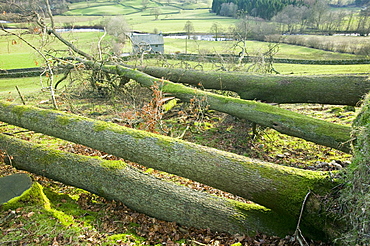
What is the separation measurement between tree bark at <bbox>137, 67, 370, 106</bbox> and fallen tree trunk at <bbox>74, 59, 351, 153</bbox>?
4.03 ft

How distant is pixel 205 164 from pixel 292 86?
183 inches

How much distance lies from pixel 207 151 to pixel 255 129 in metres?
3.49

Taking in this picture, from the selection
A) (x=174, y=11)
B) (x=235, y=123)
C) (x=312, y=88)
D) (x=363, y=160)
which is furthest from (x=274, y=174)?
(x=174, y=11)

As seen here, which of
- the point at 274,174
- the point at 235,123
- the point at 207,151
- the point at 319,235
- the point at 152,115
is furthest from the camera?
the point at 235,123

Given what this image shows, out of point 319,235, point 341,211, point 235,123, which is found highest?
point 341,211

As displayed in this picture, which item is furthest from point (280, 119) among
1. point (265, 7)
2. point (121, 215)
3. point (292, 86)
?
point (265, 7)

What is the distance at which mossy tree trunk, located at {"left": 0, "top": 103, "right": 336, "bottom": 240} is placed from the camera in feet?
11.8

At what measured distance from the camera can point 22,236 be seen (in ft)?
11.5

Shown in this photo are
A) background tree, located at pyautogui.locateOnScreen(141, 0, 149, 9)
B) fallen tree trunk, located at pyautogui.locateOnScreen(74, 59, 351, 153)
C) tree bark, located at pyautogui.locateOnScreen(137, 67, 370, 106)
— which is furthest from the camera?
background tree, located at pyautogui.locateOnScreen(141, 0, 149, 9)

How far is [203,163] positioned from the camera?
4.21 metres

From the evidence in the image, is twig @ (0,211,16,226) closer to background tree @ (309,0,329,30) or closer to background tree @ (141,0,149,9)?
background tree @ (309,0,329,30)

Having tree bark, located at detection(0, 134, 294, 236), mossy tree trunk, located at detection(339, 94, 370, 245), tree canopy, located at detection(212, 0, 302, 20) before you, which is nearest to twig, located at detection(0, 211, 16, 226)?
A: tree bark, located at detection(0, 134, 294, 236)

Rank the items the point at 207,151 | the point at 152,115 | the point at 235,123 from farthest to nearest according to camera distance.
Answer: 1. the point at 235,123
2. the point at 152,115
3. the point at 207,151

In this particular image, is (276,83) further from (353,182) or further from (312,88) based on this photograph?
(353,182)
